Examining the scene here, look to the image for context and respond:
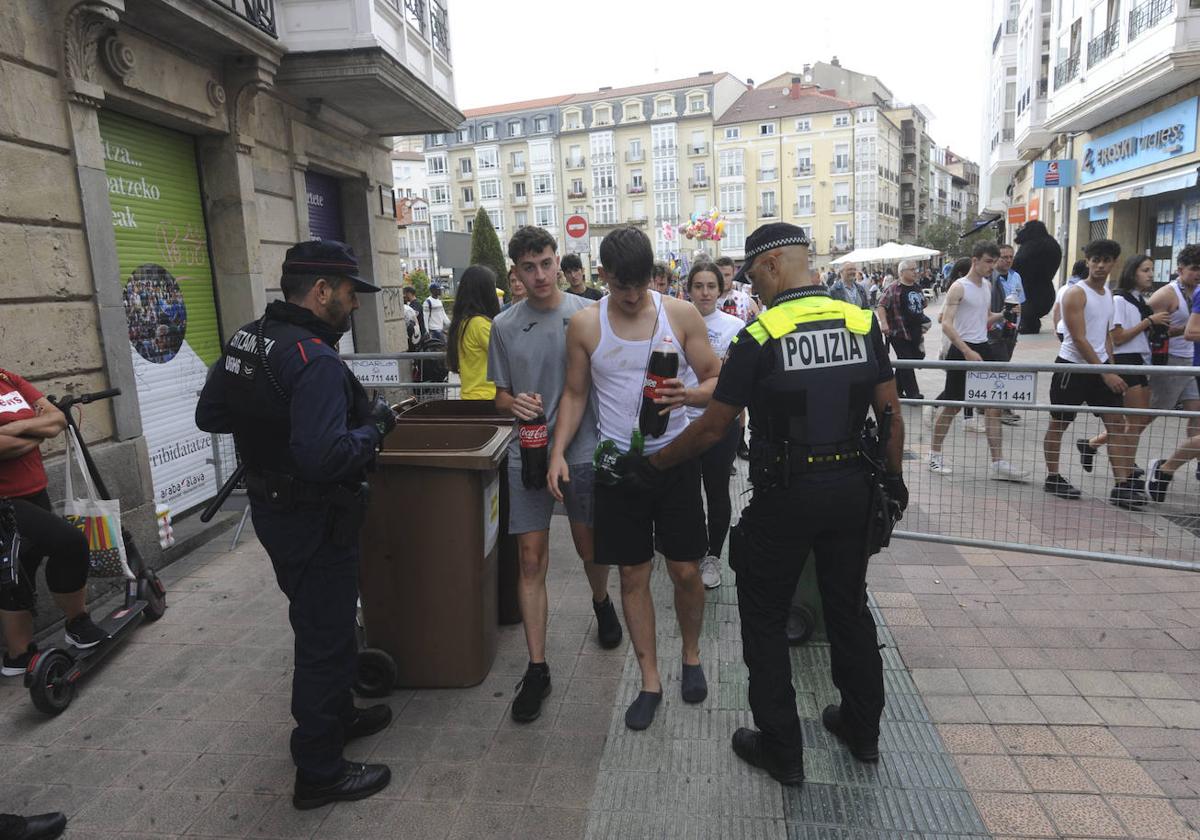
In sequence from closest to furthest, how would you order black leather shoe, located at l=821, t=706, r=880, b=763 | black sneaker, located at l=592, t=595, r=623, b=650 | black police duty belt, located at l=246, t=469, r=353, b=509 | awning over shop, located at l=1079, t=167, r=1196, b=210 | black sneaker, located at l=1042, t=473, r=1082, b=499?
black police duty belt, located at l=246, t=469, r=353, b=509 → black leather shoe, located at l=821, t=706, r=880, b=763 → black sneaker, located at l=592, t=595, r=623, b=650 → black sneaker, located at l=1042, t=473, r=1082, b=499 → awning over shop, located at l=1079, t=167, r=1196, b=210

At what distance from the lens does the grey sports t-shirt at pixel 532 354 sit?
139 inches

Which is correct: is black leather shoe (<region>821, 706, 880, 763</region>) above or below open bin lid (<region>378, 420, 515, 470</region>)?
below

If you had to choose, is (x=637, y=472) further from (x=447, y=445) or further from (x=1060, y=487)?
(x=1060, y=487)

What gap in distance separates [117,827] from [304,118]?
305 inches

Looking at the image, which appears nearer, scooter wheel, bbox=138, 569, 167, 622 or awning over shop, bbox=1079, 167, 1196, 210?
scooter wheel, bbox=138, 569, 167, 622

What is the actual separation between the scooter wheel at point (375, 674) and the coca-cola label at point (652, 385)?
1687mm

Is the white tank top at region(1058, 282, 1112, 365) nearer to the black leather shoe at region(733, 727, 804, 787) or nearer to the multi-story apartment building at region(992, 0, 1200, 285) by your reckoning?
the black leather shoe at region(733, 727, 804, 787)

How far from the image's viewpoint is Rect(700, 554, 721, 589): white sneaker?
180 inches

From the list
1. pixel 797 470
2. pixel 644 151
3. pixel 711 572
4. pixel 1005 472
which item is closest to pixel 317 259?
pixel 797 470

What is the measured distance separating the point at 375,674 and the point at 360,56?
663 cm

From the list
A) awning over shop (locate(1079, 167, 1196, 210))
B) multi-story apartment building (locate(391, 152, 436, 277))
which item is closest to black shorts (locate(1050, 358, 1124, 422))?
awning over shop (locate(1079, 167, 1196, 210))

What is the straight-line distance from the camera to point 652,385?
9.95ft

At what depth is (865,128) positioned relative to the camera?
233 feet

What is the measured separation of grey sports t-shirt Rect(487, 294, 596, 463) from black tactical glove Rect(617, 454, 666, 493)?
0.61 m
